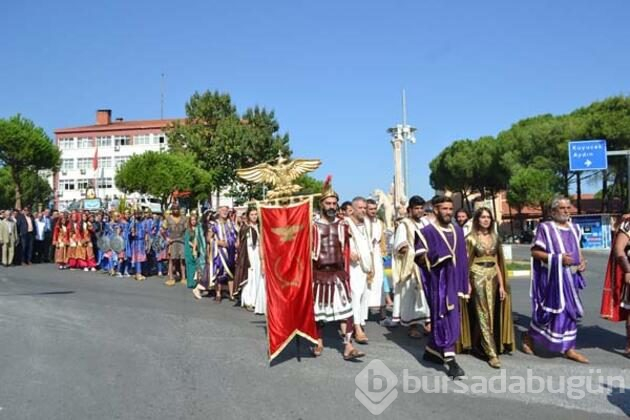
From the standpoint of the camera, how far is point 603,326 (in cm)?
868

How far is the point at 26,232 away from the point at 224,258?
10.3 m

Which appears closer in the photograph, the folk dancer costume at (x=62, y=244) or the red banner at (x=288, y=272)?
the red banner at (x=288, y=272)

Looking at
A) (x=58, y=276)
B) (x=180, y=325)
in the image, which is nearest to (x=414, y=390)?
(x=180, y=325)

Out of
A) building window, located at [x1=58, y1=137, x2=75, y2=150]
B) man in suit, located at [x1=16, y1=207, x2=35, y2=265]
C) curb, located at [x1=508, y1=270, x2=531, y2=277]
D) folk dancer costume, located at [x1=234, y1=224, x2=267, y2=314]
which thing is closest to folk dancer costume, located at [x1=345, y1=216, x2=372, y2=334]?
folk dancer costume, located at [x1=234, y1=224, x2=267, y2=314]

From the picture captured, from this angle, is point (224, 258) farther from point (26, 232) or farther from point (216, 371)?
point (26, 232)

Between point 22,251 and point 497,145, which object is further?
point 497,145

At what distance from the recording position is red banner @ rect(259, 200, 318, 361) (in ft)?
22.1

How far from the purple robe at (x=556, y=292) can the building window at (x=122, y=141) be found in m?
82.1

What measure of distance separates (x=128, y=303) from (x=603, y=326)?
7779 mm

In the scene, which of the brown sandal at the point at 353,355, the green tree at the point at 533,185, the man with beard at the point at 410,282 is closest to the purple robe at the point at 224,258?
the man with beard at the point at 410,282

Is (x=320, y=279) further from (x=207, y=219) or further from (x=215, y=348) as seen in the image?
(x=207, y=219)

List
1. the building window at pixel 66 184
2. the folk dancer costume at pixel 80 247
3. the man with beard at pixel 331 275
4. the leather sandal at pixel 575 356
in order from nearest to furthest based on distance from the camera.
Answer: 1. the leather sandal at pixel 575 356
2. the man with beard at pixel 331 275
3. the folk dancer costume at pixel 80 247
4. the building window at pixel 66 184

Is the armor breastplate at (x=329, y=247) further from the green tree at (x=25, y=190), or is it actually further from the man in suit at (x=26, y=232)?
the green tree at (x=25, y=190)

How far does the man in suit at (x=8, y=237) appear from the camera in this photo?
18297 mm
